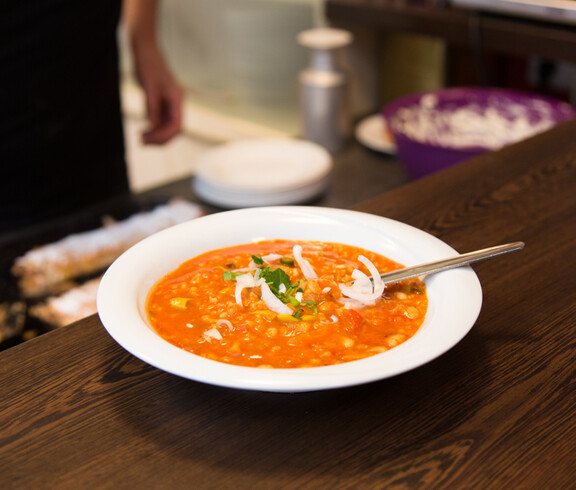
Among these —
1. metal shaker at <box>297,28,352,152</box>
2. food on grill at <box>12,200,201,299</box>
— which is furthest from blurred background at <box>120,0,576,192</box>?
food on grill at <box>12,200,201,299</box>

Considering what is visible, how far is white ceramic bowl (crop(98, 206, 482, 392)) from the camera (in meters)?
0.65

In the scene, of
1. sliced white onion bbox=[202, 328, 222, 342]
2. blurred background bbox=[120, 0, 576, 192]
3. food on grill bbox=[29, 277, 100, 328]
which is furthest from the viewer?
blurred background bbox=[120, 0, 576, 192]

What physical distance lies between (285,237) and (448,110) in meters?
→ 1.46

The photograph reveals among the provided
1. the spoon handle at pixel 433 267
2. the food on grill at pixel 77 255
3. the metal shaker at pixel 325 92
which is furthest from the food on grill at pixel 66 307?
the metal shaker at pixel 325 92

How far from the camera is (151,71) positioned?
2139 mm

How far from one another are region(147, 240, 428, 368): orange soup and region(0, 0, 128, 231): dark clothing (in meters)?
1.17

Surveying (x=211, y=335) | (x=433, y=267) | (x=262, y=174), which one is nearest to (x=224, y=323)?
(x=211, y=335)

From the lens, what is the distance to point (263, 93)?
340 centimetres

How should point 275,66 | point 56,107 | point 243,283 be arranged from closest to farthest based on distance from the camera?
point 243,283 → point 56,107 → point 275,66

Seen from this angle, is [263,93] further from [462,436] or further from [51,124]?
[462,436]

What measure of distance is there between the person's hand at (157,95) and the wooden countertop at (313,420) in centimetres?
133

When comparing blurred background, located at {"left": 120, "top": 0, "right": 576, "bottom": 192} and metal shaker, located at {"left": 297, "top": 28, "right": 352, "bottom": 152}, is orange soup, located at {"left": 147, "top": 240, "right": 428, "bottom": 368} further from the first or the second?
blurred background, located at {"left": 120, "top": 0, "right": 576, "bottom": 192}

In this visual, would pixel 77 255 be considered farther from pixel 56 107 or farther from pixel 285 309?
pixel 285 309

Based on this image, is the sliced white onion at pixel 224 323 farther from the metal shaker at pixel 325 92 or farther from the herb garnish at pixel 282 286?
the metal shaker at pixel 325 92
